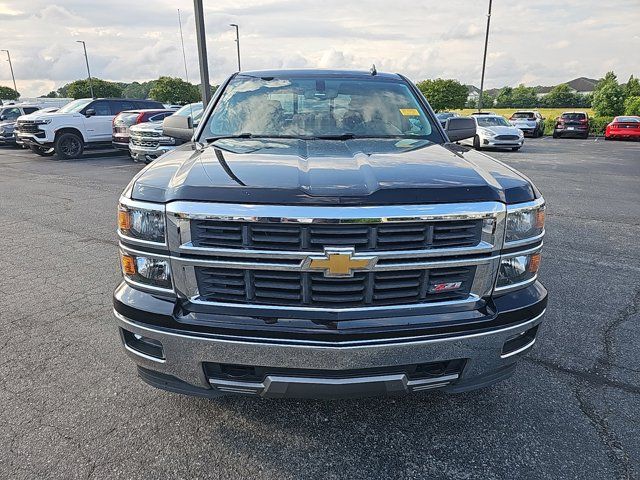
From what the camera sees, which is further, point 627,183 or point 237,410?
point 627,183

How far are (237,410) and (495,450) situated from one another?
1373mm

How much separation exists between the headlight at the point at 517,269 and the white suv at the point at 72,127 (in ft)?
54.4

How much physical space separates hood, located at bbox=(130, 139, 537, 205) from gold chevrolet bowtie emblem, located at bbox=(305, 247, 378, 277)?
207 mm

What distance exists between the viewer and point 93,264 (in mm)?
5043

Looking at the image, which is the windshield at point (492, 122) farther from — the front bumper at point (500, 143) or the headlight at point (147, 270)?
the headlight at point (147, 270)

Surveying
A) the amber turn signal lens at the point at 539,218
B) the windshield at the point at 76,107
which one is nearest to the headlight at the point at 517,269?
the amber turn signal lens at the point at 539,218

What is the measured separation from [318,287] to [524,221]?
3.37ft

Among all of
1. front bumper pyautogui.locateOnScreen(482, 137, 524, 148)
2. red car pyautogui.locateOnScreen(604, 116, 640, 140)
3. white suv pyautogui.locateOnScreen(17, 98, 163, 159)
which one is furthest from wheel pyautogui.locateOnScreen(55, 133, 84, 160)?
red car pyautogui.locateOnScreen(604, 116, 640, 140)

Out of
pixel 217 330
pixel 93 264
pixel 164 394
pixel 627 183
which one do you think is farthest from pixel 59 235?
pixel 627 183

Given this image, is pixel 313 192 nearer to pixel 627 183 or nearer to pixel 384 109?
pixel 384 109

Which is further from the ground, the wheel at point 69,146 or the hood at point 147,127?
the hood at point 147,127

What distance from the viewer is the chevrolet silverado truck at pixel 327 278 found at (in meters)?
1.96

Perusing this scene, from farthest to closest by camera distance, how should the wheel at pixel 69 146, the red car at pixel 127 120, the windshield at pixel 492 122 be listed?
1. the windshield at pixel 492 122
2. the wheel at pixel 69 146
3. the red car at pixel 127 120

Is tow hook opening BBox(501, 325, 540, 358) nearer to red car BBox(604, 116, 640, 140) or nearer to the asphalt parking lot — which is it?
the asphalt parking lot
